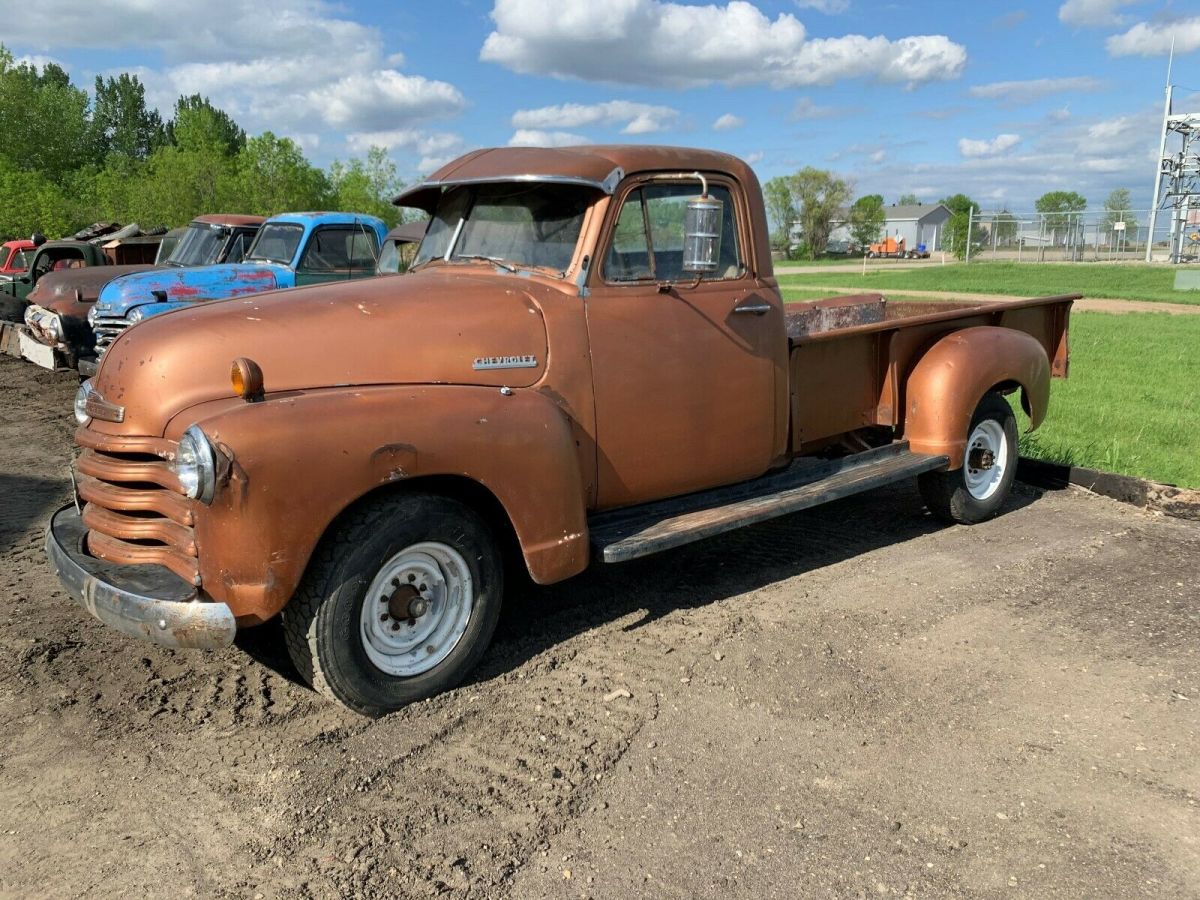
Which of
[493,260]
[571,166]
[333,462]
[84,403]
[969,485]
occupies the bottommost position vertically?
[969,485]

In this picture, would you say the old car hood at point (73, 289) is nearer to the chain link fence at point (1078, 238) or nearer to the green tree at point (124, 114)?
the chain link fence at point (1078, 238)

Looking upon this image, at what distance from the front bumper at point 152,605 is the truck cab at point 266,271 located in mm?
7020

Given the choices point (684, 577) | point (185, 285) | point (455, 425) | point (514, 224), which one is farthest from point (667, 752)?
point (185, 285)

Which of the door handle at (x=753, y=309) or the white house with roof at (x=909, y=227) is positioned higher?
the white house with roof at (x=909, y=227)

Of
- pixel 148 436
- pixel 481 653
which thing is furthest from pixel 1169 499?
pixel 148 436

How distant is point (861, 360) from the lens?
5.62 m

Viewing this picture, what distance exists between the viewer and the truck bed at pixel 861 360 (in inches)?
208

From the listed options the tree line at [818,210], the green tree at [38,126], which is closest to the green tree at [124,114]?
the green tree at [38,126]

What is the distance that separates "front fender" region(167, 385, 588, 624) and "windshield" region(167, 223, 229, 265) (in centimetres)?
948

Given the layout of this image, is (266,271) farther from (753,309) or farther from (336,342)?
(336,342)

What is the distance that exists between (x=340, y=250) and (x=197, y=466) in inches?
327

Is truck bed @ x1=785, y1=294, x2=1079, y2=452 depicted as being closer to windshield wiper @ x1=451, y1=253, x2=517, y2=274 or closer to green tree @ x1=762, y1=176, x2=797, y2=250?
windshield wiper @ x1=451, y1=253, x2=517, y2=274

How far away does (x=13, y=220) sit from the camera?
109 ft

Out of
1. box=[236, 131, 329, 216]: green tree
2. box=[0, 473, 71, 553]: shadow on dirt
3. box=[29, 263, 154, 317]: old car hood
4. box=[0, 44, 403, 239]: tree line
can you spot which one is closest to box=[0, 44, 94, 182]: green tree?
box=[0, 44, 403, 239]: tree line
